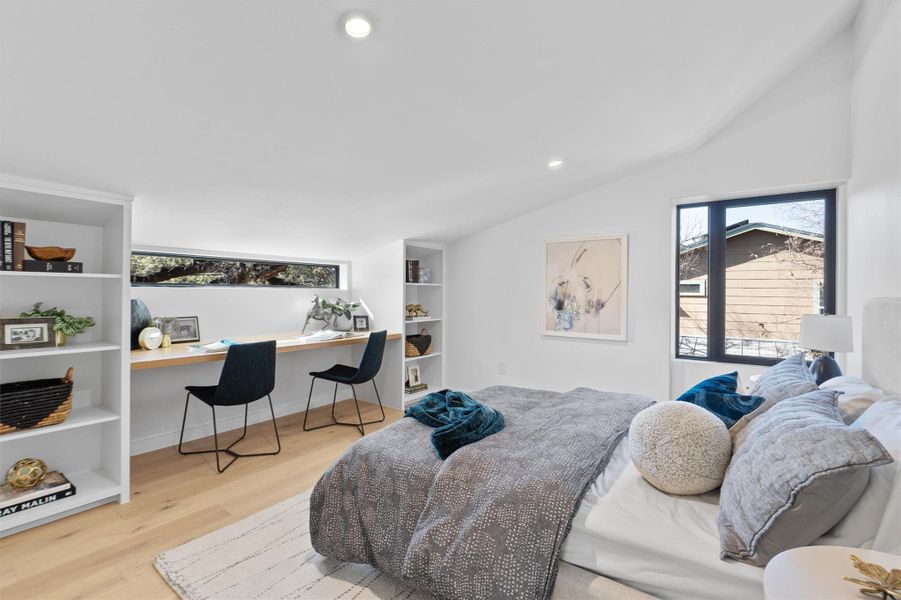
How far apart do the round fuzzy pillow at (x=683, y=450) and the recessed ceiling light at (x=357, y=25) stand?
5.65 feet

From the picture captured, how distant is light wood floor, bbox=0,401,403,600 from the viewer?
5.74ft

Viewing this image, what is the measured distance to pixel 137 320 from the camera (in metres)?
2.99

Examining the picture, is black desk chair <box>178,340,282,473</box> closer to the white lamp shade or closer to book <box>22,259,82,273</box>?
book <box>22,259,82,273</box>

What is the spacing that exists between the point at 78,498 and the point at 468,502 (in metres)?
2.21

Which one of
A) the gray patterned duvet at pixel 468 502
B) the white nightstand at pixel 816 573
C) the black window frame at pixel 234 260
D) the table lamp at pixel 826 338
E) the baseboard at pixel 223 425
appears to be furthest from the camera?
the black window frame at pixel 234 260

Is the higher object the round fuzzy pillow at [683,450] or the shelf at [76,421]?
the round fuzzy pillow at [683,450]

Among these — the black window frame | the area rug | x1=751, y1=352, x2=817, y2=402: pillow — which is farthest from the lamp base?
the black window frame

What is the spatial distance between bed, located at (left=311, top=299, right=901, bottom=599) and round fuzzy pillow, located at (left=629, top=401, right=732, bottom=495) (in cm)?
5

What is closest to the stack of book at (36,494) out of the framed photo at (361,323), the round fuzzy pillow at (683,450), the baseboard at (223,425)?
the baseboard at (223,425)

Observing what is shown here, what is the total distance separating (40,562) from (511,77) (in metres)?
3.05

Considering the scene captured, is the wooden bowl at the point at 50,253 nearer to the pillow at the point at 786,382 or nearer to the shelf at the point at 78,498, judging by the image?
the shelf at the point at 78,498

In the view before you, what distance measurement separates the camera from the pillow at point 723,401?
1.66m

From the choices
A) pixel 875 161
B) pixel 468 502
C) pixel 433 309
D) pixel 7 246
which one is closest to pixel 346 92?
pixel 468 502

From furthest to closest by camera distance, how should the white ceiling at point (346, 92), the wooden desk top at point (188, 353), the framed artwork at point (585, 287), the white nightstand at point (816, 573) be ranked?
the framed artwork at point (585, 287) < the wooden desk top at point (188, 353) < the white ceiling at point (346, 92) < the white nightstand at point (816, 573)
